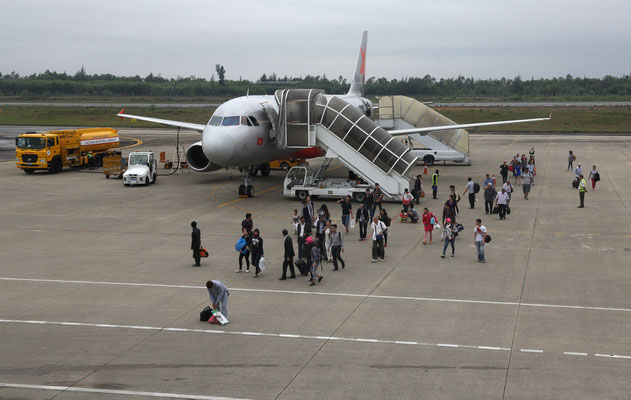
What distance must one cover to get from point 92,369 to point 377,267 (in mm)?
11415

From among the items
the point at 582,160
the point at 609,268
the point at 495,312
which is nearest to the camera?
the point at 495,312

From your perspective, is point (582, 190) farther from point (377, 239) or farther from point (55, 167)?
point (55, 167)

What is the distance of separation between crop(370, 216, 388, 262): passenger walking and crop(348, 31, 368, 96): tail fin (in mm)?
34989

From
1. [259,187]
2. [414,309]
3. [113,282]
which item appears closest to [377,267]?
[414,309]

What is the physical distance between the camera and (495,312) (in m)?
17.7

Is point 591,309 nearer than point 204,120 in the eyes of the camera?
Yes

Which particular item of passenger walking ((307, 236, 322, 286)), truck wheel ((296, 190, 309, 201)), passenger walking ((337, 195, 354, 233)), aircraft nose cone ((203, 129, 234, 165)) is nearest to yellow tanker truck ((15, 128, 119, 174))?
aircraft nose cone ((203, 129, 234, 165))

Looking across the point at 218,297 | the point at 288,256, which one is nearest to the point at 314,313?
the point at 218,297

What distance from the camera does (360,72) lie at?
190 feet

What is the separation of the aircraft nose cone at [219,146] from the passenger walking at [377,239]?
13.8 m

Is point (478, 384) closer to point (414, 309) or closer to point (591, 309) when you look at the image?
point (414, 309)

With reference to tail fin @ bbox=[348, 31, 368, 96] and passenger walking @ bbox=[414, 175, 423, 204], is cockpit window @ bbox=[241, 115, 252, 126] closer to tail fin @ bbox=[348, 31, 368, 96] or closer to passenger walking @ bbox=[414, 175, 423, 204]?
passenger walking @ bbox=[414, 175, 423, 204]

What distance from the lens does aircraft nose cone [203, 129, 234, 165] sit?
1380 inches

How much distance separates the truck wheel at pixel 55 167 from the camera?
49281 millimetres
